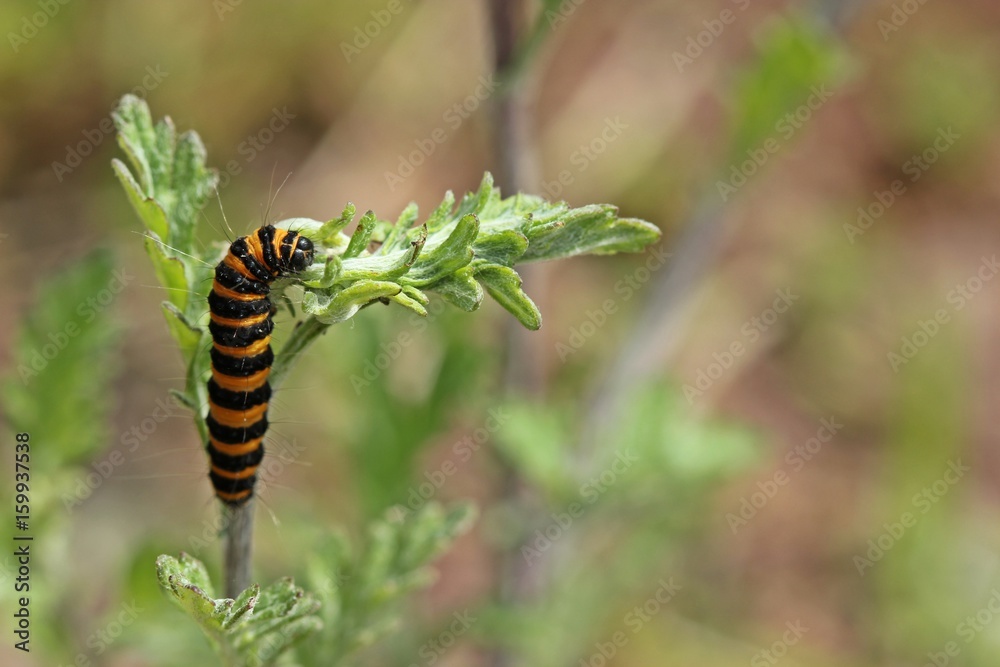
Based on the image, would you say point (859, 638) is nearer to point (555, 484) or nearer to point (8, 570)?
point (555, 484)

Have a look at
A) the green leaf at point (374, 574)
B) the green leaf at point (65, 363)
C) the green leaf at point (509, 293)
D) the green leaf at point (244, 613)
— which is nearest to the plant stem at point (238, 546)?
the green leaf at point (244, 613)

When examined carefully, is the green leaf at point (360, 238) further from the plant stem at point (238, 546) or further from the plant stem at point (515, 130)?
the plant stem at point (515, 130)

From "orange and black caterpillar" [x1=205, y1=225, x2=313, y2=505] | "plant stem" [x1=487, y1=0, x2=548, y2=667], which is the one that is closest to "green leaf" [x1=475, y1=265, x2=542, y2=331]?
"orange and black caterpillar" [x1=205, y1=225, x2=313, y2=505]

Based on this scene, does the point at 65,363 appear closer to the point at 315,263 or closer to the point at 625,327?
the point at 315,263

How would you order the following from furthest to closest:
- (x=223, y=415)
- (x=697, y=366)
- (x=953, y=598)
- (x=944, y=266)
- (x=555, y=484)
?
1. (x=944, y=266)
2. (x=697, y=366)
3. (x=953, y=598)
4. (x=555, y=484)
5. (x=223, y=415)

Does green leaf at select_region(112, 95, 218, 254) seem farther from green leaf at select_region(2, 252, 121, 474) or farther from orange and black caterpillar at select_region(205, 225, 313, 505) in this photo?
green leaf at select_region(2, 252, 121, 474)

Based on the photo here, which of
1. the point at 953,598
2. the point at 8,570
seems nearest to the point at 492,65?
the point at 8,570
